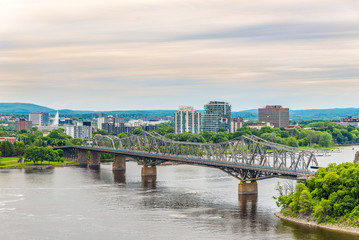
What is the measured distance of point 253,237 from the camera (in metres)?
54.1

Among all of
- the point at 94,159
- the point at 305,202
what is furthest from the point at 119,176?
the point at 305,202

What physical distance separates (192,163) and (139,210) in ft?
83.7

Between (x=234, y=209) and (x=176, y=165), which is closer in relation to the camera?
(x=234, y=209)

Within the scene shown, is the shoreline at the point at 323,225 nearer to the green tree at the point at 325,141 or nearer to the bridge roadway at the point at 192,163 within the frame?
the bridge roadway at the point at 192,163

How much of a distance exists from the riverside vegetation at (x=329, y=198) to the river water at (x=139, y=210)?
2094 mm

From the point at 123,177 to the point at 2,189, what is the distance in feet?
78.7

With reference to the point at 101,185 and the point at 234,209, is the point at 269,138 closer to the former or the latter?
the point at 101,185

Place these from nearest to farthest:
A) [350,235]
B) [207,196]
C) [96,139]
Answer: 1. [350,235]
2. [207,196]
3. [96,139]

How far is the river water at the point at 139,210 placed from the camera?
184ft

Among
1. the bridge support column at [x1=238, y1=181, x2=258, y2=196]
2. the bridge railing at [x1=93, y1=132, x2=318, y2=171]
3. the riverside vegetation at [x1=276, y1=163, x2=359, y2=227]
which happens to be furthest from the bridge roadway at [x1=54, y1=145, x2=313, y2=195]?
the riverside vegetation at [x1=276, y1=163, x2=359, y2=227]

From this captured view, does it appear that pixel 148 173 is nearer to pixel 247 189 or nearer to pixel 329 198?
pixel 247 189

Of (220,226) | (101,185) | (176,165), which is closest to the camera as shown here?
(220,226)

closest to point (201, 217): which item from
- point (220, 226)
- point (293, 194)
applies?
point (220, 226)

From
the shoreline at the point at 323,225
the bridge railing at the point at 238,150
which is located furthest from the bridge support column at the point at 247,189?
the shoreline at the point at 323,225
